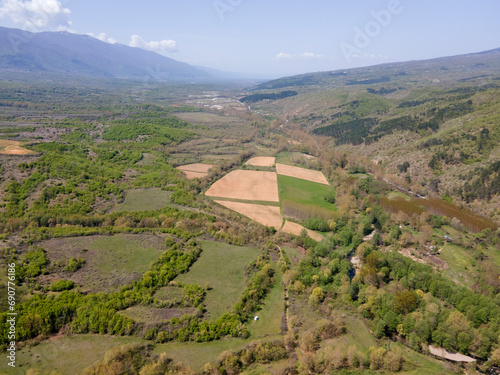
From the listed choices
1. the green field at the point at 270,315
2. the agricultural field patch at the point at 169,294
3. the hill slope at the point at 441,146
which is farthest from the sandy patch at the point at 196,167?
the green field at the point at 270,315

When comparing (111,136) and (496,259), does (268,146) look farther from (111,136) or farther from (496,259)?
(496,259)

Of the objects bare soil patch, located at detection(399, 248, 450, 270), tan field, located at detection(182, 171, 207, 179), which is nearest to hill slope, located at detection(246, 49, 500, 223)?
A: bare soil patch, located at detection(399, 248, 450, 270)

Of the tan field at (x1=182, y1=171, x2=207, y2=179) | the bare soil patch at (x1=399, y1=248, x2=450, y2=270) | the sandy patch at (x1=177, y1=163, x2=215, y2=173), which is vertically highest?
the sandy patch at (x1=177, y1=163, x2=215, y2=173)

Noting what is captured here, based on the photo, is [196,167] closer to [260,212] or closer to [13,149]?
[260,212]

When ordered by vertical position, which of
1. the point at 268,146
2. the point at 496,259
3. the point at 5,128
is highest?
the point at 5,128

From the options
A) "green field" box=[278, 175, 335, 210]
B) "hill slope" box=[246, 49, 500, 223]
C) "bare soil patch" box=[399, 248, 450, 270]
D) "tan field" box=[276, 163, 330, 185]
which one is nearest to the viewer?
"bare soil patch" box=[399, 248, 450, 270]

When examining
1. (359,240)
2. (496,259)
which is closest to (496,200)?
(496,259)

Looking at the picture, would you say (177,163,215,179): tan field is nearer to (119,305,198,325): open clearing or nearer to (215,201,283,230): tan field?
(215,201,283,230): tan field

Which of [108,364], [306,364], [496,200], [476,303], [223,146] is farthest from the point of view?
[223,146]
